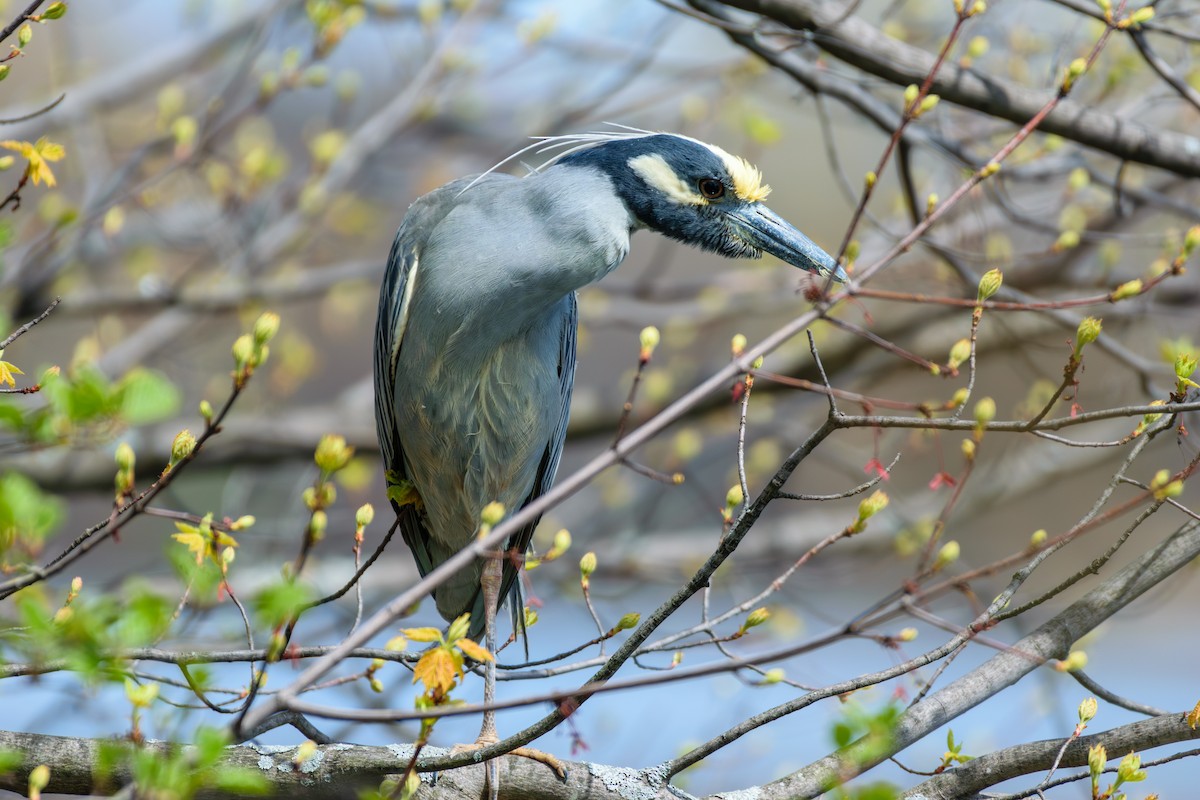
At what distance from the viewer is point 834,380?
13.6 feet

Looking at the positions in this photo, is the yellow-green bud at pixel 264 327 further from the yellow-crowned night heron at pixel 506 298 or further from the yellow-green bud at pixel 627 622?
the yellow-crowned night heron at pixel 506 298

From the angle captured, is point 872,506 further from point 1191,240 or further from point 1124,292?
point 1191,240

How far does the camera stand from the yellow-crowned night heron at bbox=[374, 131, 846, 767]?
2287 millimetres

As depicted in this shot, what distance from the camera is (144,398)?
991 mm

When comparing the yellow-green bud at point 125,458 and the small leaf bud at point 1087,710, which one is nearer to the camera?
the yellow-green bud at point 125,458

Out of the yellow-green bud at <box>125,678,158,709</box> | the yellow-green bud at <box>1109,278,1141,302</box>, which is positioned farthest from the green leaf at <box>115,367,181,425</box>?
the yellow-green bud at <box>1109,278,1141,302</box>

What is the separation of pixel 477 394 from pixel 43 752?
1.18 metres

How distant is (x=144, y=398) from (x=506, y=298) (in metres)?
1.35

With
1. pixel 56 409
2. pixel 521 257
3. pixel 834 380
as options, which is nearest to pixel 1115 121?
pixel 521 257

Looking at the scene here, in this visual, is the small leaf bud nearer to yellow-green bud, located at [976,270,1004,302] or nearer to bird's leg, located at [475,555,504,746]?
yellow-green bud, located at [976,270,1004,302]

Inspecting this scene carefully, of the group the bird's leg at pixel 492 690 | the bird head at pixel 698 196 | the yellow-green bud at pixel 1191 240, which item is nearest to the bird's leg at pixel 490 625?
the bird's leg at pixel 492 690

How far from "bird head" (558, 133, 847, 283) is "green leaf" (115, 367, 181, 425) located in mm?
1455

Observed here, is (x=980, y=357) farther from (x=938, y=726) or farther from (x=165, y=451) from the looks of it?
(x=165, y=451)

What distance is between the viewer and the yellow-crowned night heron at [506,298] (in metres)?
2.29
